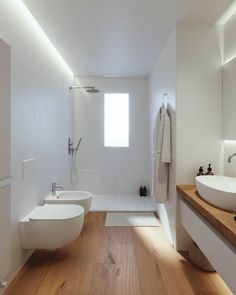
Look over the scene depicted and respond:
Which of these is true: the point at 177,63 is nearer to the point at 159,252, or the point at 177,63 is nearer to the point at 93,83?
the point at 159,252

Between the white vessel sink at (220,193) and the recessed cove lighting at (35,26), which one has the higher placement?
the recessed cove lighting at (35,26)

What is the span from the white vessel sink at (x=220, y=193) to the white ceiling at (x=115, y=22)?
4.95 feet

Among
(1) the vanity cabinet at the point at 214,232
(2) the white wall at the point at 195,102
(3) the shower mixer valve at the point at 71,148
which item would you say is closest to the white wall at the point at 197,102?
(2) the white wall at the point at 195,102

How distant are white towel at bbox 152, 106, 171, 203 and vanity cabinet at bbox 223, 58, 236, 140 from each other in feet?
1.87

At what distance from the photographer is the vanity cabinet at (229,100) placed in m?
2.22

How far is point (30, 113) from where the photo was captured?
2369 mm

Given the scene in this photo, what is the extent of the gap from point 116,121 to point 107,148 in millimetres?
559

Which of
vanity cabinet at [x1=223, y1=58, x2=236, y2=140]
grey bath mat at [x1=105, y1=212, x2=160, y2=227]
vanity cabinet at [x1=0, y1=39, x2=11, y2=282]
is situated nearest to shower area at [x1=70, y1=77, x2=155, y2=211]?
grey bath mat at [x1=105, y1=212, x2=160, y2=227]

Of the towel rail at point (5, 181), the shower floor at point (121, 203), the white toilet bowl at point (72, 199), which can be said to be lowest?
the shower floor at point (121, 203)

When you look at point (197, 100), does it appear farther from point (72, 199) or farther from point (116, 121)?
point (116, 121)

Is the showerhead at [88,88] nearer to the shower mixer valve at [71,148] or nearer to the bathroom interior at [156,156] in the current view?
the bathroom interior at [156,156]

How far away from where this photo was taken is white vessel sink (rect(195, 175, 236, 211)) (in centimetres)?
153

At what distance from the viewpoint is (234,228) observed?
4.33 ft

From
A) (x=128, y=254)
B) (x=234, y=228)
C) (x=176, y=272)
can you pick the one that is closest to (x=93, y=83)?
(x=128, y=254)
